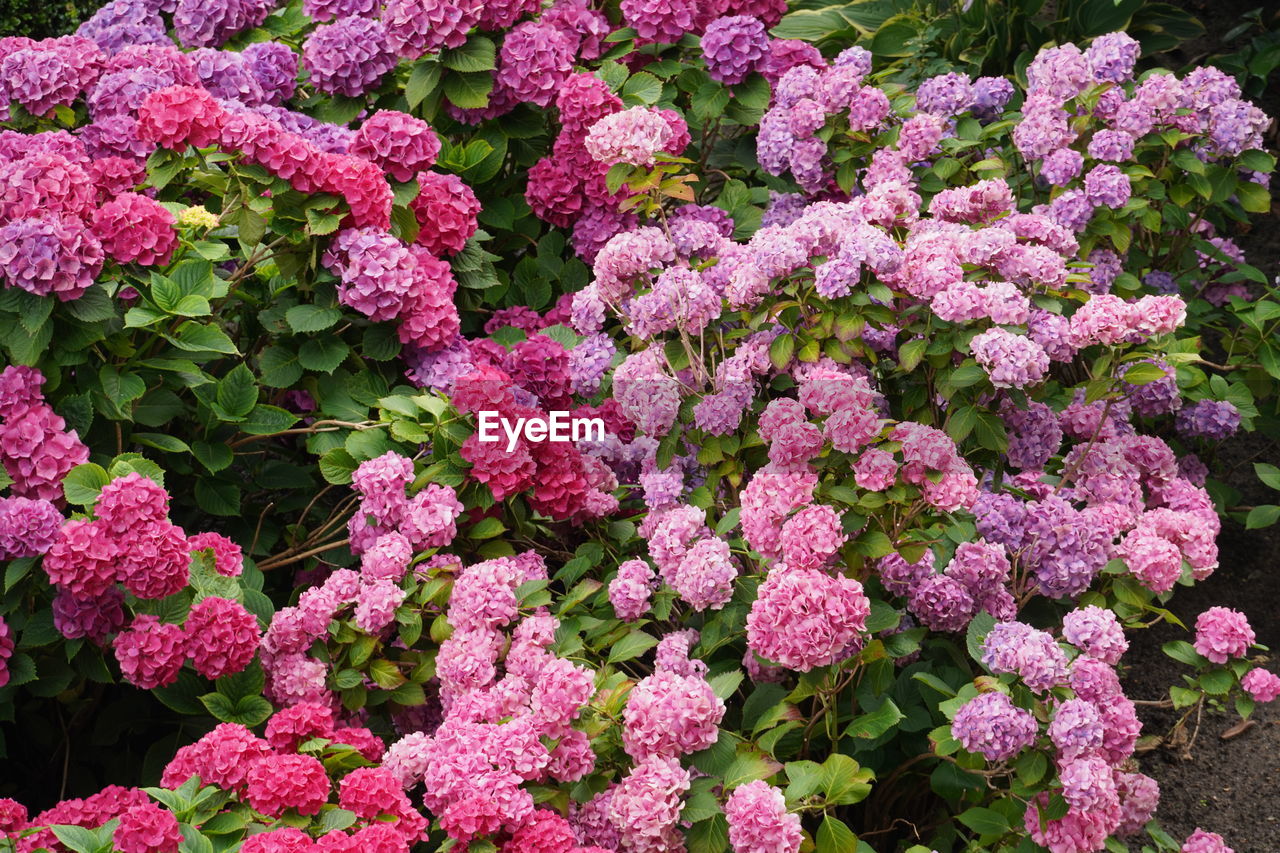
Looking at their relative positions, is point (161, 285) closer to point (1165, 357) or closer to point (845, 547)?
point (845, 547)

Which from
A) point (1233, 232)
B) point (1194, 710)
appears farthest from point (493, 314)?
point (1233, 232)

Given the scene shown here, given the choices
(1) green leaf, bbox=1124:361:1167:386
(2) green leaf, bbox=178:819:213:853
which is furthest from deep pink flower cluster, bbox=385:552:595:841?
(1) green leaf, bbox=1124:361:1167:386

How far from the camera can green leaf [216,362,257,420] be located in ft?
9.29

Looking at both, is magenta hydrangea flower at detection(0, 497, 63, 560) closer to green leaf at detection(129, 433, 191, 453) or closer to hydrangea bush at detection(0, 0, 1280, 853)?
hydrangea bush at detection(0, 0, 1280, 853)

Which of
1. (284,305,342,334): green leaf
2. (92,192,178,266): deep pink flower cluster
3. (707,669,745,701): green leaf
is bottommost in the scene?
(707,669,745,701): green leaf

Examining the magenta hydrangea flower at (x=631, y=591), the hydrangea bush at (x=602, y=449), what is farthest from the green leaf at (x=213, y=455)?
the magenta hydrangea flower at (x=631, y=591)

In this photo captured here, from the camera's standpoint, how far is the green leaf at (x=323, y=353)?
2.95m

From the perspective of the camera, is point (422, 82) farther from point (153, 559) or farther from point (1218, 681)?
point (1218, 681)

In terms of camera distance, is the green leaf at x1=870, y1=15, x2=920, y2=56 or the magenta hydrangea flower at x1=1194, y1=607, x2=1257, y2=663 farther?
the green leaf at x1=870, y1=15, x2=920, y2=56

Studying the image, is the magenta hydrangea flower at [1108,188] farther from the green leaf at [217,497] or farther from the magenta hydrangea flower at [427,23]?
the green leaf at [217,497]

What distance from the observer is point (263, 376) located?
9.75 feet

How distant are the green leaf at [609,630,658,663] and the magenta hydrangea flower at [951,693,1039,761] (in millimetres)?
579

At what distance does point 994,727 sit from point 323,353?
173cm

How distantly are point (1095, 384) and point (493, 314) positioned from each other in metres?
A: 1.71
